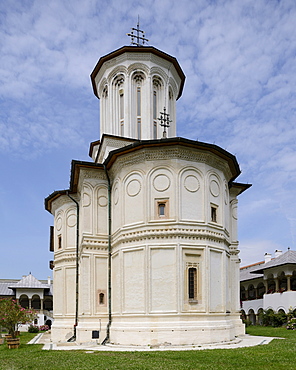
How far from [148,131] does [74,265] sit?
7.54m

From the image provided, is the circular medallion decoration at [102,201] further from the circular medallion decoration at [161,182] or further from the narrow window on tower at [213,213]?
the narrow window on tower at [213,213]

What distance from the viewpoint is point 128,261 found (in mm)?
16141

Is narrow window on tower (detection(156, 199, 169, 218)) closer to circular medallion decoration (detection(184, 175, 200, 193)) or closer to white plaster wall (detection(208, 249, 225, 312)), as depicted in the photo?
circular medallion decoration (detection(184, 175, 200, 193))

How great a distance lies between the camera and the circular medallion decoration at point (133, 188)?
16500mm

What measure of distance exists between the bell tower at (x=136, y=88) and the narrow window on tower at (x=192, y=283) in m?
7.70

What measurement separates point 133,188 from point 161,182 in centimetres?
116

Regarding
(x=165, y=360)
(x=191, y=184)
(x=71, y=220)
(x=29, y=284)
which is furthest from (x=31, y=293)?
(x=165, y=360)

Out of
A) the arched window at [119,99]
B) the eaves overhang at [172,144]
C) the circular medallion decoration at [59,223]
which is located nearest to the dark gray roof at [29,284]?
the circular medallion decoration at [59,223]

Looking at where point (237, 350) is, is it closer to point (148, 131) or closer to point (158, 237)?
point (158, 237)

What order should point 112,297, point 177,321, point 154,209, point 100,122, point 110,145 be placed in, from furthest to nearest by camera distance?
1. point 100,122
2. point 110,145
3. point 112,297
4. point 154,209
5. point 177,321

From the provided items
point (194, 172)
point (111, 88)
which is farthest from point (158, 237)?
point (111, 88)

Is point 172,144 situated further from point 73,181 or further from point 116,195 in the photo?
Answer: point 73,181

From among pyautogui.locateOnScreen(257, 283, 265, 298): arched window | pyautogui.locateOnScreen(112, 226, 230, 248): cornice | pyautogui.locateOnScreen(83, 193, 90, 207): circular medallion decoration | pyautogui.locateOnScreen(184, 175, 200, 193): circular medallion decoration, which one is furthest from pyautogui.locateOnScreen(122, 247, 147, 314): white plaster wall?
pyautogui.locateOnScreen(257, 283, 265, 298): arched window

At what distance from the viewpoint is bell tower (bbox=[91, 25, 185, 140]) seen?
21.2m
